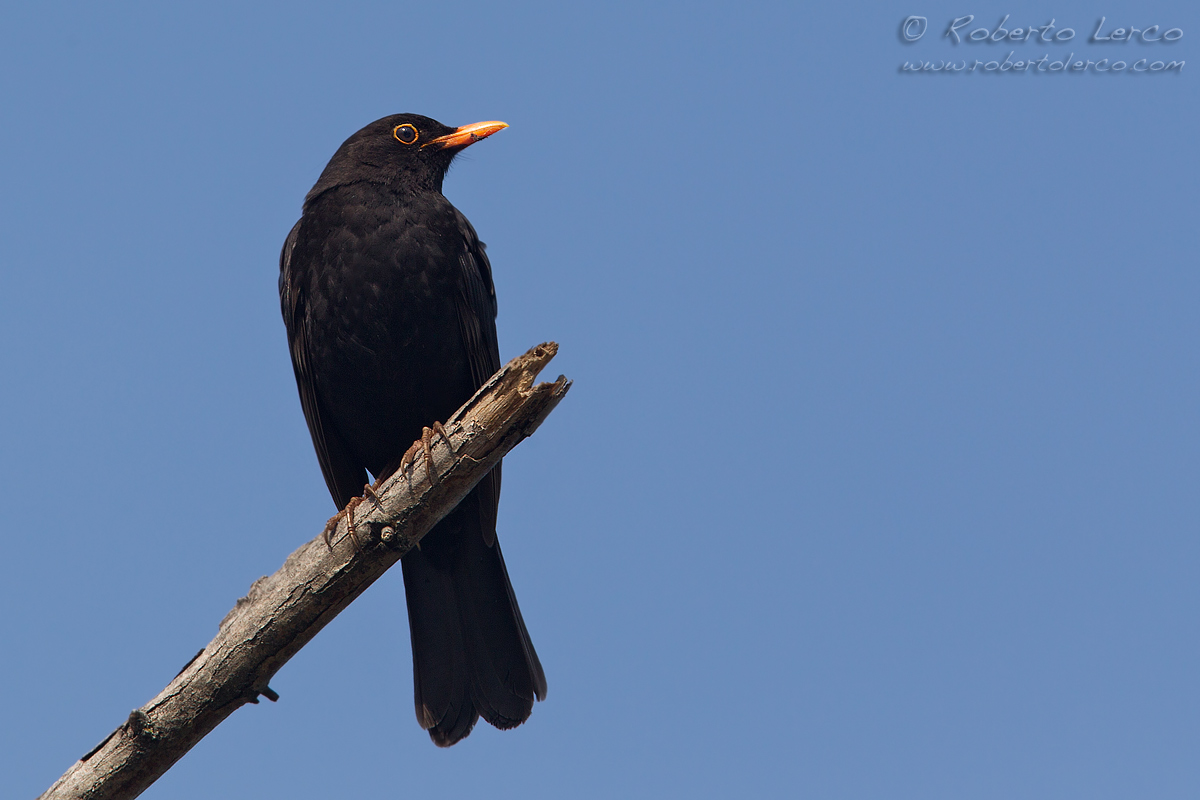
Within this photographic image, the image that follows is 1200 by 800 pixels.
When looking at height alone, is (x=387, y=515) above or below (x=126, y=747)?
above

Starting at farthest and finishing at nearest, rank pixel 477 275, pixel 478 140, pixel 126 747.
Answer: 1. pixel 478 140
2. pixel 477 275
3. pixel 126 747

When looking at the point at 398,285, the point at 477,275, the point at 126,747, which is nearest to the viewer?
the point at 126,747

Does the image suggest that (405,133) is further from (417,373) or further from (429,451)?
(429,451)

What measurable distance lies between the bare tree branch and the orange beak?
2.92m

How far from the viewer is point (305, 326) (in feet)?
18.7

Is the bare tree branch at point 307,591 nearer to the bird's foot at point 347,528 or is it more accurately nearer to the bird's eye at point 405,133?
the bird's foot at point 347,528

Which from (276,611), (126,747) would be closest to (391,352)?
(276,611)

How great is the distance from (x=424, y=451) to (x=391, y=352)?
1.34 m

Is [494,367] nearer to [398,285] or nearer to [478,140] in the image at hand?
[398,285]

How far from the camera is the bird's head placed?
6117mm

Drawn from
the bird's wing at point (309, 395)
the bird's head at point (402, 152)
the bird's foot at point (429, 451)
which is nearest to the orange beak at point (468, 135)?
the bird's head at point (402, 152)

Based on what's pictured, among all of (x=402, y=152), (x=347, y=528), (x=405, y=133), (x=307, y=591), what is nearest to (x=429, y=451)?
(x=347, y=528)

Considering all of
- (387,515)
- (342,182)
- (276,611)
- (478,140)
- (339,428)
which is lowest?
(276,611)

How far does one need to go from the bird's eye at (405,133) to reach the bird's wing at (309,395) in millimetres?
926
